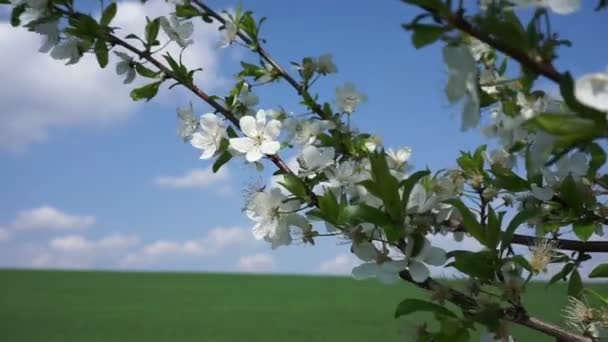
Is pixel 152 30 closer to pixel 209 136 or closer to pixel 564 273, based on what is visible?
pixel 209 136

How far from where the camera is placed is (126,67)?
99cm

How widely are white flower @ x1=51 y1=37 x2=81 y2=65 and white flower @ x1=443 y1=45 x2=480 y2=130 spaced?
0.64 metres

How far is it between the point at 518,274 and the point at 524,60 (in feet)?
0.92

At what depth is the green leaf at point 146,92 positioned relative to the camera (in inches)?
39.2

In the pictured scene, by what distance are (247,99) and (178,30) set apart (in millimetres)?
143

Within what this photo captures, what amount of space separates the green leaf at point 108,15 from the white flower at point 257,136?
0.22 meters

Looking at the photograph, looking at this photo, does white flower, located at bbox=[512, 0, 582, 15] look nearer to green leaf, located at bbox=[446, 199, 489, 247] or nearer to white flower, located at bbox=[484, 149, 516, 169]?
green leaf, located at bbox=[446, 199, 489, 247]

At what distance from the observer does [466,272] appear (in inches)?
27.3

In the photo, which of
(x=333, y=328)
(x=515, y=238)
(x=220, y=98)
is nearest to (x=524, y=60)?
(x=515, y=238)

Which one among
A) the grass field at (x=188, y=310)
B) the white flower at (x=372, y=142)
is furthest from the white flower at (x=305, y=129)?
the grass field at (x=188, y=310)

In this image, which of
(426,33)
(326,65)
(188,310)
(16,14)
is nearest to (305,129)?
(326,65)

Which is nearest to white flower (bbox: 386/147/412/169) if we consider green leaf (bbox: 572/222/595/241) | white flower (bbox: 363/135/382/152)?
white flower (bbox: 363/135/382/152)

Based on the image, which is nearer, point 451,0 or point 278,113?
point 451,0

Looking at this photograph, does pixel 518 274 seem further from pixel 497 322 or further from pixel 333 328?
pixel 333 328
